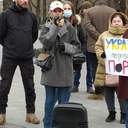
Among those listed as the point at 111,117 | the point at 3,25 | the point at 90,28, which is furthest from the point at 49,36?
the point at 90,28

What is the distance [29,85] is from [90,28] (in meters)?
2.35

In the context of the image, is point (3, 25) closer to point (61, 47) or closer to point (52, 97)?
point (61, 47)

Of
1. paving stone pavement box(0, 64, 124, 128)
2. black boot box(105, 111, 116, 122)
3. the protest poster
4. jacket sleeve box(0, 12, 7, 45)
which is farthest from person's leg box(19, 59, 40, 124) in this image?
the protest poster

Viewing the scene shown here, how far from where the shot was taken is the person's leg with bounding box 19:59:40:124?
814cm

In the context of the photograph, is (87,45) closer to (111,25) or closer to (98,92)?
(98,92)

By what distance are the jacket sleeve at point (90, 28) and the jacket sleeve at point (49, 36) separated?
2.96 meters

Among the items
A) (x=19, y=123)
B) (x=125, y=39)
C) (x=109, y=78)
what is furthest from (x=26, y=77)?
(x=125, y=39)

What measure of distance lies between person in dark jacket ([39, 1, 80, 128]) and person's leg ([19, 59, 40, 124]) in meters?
0.77

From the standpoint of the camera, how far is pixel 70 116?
6254 millimetres

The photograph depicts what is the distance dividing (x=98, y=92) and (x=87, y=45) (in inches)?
37.4

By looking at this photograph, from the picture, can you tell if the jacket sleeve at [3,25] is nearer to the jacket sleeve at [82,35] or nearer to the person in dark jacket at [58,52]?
the person in dark jacket at [58,52]

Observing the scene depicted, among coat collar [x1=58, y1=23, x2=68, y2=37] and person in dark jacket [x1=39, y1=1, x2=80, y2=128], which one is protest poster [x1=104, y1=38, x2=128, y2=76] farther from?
coat collar [x1=58, y1=23, x2=68, y2=37]

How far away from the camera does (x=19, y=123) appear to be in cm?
834

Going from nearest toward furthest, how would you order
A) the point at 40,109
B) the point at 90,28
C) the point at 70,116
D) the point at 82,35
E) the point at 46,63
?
the point at 70,116 → the point at 46,63 → the point at 40,109 → the point at 90,28 → the point at 82,35
